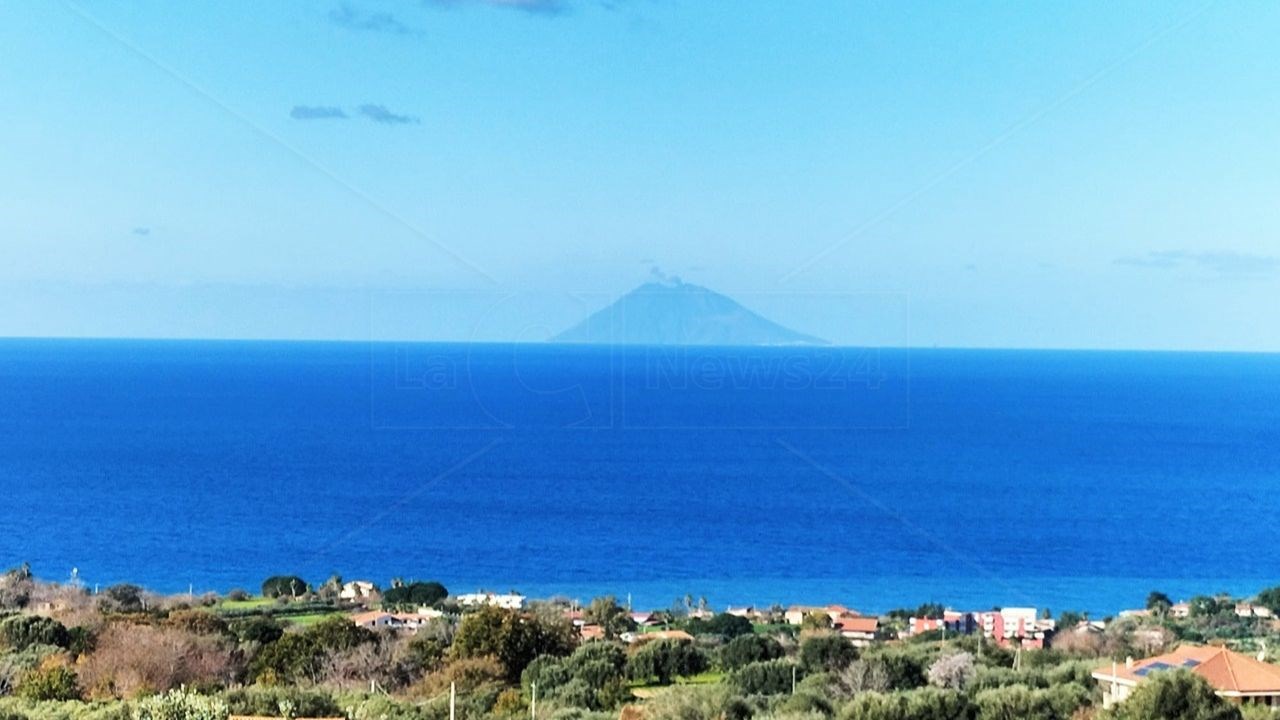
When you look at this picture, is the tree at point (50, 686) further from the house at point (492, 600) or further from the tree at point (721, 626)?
the house at point (492, 600)

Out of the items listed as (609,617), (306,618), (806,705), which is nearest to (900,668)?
(806,705)

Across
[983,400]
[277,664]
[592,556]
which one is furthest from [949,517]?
[983,400]

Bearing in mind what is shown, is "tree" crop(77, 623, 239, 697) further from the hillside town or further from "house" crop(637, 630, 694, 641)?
"house" crop(637, 630, 694, 641)

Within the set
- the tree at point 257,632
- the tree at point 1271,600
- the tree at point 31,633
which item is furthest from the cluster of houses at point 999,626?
the tree at point 31,633

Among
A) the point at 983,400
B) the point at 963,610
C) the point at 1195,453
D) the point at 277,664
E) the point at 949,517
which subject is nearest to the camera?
the point at 277,664

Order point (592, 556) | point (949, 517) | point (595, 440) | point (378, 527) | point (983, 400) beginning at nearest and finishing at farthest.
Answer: point (592, 556) → point (378, 527) → point (949, 517) → point (595, 440) → point (983, 400)

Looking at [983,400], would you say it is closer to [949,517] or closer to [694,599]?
[949,517]

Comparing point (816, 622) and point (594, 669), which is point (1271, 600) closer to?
point (816, 622)
